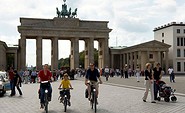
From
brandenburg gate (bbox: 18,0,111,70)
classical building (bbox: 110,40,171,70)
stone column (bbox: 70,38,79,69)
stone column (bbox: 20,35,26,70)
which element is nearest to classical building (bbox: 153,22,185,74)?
classical building (bbox: 110,40,171,70)

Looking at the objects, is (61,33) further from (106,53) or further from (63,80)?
(63,80)

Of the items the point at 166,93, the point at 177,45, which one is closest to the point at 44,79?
the point at 166,93

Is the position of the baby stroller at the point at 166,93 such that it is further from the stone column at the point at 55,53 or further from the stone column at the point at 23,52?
the stone column at the point at 55,53

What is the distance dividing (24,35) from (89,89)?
2866 inches

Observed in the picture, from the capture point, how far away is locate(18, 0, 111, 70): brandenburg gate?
85875 mm

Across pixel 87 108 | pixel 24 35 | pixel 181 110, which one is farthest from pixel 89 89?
pixel 24 35

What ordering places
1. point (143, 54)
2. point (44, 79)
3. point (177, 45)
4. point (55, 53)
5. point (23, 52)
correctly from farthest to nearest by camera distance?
point (177, 45) < point (143, 54) < point (55, 53) < point (23, 52) < point (44, 79)

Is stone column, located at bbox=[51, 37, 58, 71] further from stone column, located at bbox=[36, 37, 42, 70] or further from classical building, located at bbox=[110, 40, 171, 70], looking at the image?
classical building, located at bbox=[110, 40, 171, 70]

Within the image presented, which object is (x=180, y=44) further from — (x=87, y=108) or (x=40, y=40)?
(x=87, y=108)

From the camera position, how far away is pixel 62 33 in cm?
8838

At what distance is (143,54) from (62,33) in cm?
2314

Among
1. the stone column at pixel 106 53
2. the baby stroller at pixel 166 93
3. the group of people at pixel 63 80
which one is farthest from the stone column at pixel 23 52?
the group of people at pixel 63 80

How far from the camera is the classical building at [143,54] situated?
9100 centimetres

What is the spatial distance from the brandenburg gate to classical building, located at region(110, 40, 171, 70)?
24.0ft
